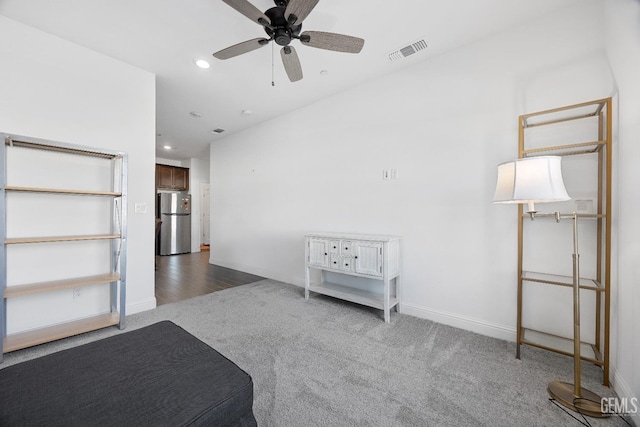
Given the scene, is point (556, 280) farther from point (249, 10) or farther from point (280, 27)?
point (249, 10)

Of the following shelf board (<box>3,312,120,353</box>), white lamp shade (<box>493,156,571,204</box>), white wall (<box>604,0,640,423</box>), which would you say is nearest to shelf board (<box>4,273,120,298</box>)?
shelf board (<box>3,312,120,353</box>)

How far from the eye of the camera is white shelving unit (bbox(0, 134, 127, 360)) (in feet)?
6.94

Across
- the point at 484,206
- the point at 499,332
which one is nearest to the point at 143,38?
the point at 484,206

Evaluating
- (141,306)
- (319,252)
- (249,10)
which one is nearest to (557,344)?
(319,252)

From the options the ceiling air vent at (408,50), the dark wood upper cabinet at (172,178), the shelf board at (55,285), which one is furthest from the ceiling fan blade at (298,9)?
the dark wood upper cabinet at (172,178)

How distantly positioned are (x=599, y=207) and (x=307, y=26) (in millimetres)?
2751

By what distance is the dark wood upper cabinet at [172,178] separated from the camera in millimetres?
7348

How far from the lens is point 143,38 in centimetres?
248

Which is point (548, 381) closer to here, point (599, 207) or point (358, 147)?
point (599, 207)

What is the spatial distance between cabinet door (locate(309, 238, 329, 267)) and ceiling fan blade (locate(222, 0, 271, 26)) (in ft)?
7.39

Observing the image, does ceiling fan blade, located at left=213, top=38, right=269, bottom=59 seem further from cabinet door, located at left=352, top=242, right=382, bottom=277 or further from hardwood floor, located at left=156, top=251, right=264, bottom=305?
hardwood floor, located at left=156, top=251, right=264, bottom=305

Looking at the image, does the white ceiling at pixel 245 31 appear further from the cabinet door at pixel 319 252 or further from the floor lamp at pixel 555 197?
the cabinet door at pixel 319 252

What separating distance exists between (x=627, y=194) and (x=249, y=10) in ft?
→ 8.77

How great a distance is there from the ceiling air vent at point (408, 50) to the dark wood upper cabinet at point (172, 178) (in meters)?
6.93
